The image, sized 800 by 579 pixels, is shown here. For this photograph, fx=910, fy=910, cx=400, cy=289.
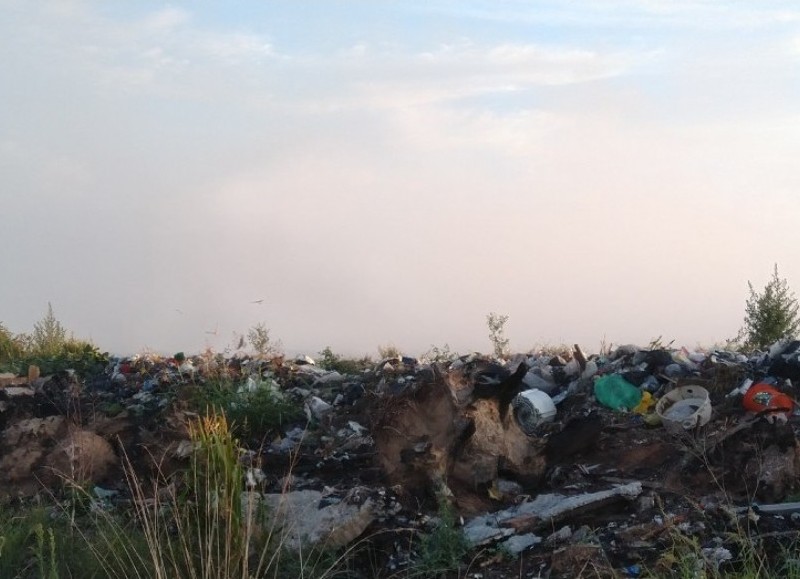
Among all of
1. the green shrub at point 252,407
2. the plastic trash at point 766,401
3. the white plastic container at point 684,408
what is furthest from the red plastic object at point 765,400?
the green shrub at point 252,407

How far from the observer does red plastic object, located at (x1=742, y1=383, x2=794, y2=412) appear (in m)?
5.79

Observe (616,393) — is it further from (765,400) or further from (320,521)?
(320,521)

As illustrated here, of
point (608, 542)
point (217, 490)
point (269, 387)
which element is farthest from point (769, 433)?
point (269, 387)

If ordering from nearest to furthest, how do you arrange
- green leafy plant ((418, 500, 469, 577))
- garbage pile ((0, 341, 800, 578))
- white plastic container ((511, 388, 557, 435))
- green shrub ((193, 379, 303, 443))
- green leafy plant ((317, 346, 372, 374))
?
green leafy plant ((418, 500, 469, 577)) < garbage pile ((0, 341, 800, 578)) < white plastic container ((511, 388, 557, 435)) < green shrub ((193, 379, 303, 443)) < green leafy plant ((317, 346, 372, 374))

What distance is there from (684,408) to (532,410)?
1.03 metres

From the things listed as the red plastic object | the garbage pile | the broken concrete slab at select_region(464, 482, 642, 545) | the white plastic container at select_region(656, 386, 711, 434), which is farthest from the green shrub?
the red plastic object

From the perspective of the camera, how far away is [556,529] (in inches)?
175

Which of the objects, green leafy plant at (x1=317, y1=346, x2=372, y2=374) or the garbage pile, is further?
green leafy plant at (x1=317, y1=346, x2=372, y2=374)

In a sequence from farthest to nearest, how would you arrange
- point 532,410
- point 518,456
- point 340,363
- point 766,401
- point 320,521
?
point 340,363, point 532,410, point 766,401, point 518,456, point 320,521

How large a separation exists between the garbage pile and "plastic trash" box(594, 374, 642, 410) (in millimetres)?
15

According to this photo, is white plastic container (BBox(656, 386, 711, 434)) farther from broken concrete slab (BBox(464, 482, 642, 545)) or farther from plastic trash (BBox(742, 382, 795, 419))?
broken concrete slab (BBox(464, 482, 642, 545))

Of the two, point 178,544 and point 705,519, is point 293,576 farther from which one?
point 705,519

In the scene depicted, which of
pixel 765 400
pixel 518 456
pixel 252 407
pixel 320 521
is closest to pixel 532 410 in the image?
pixel 518 456

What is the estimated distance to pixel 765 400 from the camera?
5863 mm
